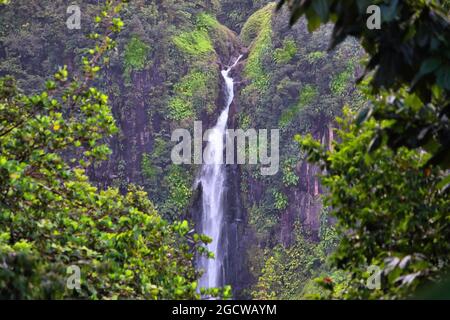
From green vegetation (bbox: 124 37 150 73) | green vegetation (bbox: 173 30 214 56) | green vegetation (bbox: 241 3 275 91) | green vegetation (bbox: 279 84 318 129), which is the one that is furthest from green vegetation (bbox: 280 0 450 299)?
green vegetation (bbox: 173 30 214 56)

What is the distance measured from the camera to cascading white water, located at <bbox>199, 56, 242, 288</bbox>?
2097cm

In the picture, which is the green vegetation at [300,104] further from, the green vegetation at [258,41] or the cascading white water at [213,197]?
the cascading white water at [213,197]

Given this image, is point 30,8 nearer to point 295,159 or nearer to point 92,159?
point 295,159

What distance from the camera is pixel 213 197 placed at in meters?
21.6

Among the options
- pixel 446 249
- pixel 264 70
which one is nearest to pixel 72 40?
pixel 264 70

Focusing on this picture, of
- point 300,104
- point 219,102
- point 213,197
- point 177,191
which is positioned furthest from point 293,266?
point 219,102

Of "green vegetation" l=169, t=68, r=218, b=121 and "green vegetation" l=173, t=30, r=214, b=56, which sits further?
"green vegetation" l=173, t=30, r=214, b=56

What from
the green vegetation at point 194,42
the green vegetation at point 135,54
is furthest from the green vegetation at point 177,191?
the green vegetation at point 194,42

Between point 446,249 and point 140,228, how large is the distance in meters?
2.29

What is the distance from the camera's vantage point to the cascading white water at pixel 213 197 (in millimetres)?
20969

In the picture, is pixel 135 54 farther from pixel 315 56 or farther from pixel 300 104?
pixel 315 56

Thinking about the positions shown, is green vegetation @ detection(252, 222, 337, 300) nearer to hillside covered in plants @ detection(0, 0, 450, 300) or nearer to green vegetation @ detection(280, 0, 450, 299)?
hillside covered in plants @ detection(0, 0, 450, 300)

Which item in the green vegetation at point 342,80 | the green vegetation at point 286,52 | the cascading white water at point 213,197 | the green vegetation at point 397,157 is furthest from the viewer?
the green vegetation at point 286,52

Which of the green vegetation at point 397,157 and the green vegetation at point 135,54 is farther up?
the green vegetation at point 135,54
